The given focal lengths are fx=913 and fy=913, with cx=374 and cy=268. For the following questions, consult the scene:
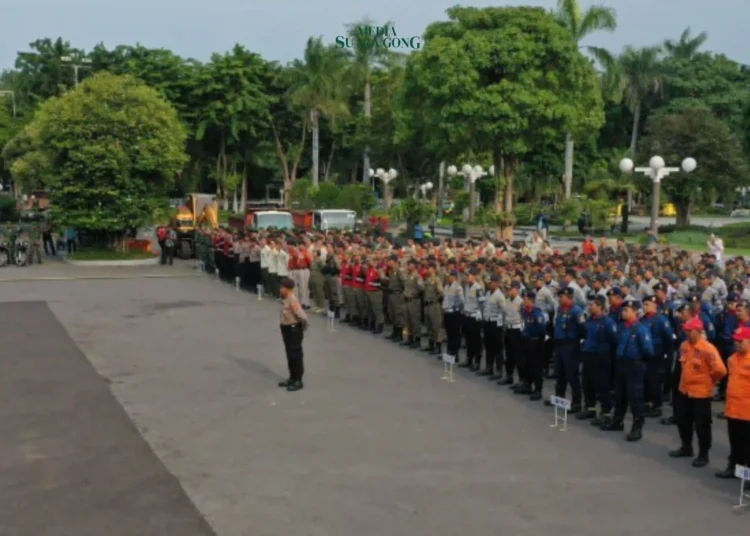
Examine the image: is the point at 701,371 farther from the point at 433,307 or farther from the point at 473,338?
the point at 433,307

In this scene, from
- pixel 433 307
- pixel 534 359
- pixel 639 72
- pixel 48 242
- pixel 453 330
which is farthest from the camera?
pixel 639 72

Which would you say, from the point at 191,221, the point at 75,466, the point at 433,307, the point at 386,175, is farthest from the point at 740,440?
the point at 386,175

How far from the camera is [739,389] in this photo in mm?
9133

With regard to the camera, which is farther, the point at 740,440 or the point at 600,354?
the point at 600,354

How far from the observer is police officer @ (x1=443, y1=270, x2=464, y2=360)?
50.5 ft

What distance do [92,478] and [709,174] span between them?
132 feet

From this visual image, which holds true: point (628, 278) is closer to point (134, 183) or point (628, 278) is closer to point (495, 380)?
point (495, 380)

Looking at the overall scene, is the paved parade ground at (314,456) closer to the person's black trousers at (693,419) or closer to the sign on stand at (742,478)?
the sign on stand at (742,478)

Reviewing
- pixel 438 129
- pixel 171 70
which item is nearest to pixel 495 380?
pixel 438 129

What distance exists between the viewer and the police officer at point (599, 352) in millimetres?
11523

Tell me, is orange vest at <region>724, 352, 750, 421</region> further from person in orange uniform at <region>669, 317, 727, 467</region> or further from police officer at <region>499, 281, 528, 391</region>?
police officer at <region>499, 281, 528, 391</region>

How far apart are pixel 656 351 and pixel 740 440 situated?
2.62m

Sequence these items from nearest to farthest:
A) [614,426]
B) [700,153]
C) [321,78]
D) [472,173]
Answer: [614,426] → [472,173] → [700,153] → [321,78]

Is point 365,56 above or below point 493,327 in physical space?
above
